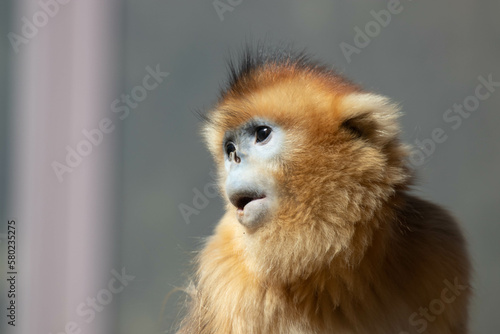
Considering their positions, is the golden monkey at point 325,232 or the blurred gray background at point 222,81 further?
the blurred gray background at point 222,81

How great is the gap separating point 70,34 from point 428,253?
1.80 m

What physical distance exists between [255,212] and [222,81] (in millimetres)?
1215

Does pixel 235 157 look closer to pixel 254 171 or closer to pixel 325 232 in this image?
pixel 254 171

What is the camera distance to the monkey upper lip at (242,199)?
80.3 inches

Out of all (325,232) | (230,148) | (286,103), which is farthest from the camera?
(230,148)

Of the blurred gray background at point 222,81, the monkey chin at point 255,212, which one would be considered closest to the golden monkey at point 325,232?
the monkey chin at point 255,212

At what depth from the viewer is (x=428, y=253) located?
2152mm

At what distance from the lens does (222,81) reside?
310 cm

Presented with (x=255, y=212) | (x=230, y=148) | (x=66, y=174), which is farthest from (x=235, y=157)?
(x=66, y=174)

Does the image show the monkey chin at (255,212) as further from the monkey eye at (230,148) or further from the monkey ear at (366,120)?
the monkey ear at (366,120)

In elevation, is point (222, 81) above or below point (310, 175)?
above

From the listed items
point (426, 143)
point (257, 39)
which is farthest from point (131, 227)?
point (426, 143)

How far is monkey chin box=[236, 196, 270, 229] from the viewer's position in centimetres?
203

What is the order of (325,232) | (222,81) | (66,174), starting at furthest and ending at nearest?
(222,81) < (66,174) < (325,232)
